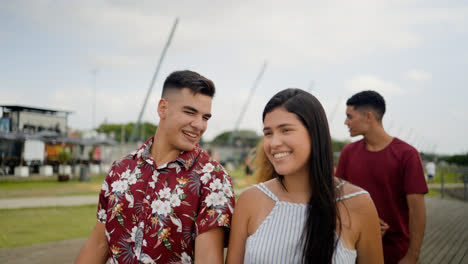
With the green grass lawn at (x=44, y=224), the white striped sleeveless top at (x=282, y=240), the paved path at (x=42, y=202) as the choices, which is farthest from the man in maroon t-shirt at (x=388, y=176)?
the paved path at (x=42, y=202)

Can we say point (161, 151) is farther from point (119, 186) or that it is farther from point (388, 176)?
point (388, 176)

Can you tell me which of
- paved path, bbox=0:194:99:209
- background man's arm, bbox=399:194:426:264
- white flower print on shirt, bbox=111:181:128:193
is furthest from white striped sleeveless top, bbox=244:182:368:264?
paved path, bbox=0:194:99:209

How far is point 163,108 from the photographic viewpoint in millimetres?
2350

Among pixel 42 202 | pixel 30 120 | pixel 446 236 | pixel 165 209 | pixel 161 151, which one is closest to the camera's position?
pixel 165 209

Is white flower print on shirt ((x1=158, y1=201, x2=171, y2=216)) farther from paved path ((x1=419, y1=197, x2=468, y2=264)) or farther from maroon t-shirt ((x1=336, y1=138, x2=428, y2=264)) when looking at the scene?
paved path ((x1=419, y1=197, x2=468, y2=264))

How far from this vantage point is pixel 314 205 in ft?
5.97

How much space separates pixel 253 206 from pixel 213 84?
857mm

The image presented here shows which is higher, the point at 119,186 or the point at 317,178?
the point at 317,178

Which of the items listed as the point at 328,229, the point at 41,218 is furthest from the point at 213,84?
the point at 41,218

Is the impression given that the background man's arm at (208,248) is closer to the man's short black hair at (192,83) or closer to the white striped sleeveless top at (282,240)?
the white striped sleeveless top at (282,240)

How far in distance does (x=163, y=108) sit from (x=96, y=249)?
105cm

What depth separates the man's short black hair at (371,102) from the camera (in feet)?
10.5

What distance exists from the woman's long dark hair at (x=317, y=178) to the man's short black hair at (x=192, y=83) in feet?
1.65

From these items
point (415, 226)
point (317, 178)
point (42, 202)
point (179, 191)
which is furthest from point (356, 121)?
point (42, 202)
